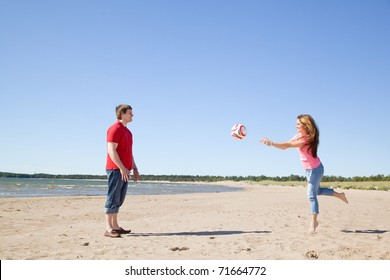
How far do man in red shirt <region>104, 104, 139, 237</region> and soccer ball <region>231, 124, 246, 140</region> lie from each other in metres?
2.28

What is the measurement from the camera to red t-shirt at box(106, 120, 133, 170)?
5.93 m

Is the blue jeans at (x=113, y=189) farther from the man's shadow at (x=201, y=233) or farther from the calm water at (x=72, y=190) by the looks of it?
the calm water at (x=72, y=190)

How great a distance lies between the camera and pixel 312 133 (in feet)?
20.1

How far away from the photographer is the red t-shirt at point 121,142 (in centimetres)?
593

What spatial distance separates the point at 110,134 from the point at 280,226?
4.17 m

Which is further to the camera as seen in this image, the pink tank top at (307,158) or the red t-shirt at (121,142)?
the pink tank top at (307,158)

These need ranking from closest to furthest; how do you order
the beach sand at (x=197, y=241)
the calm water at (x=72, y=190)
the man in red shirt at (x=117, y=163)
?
1. the beach sand at (x=197, y=241)
2. the man in red shirt at (x=117, y=163)
3. the calm water at (x=72, y=190)

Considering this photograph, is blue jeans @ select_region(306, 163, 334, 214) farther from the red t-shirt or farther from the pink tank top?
the red t-shirt

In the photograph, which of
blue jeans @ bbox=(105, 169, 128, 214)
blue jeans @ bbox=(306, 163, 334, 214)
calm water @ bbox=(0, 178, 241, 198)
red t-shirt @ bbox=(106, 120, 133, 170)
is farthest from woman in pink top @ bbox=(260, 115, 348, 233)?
calm water @ bbox=(0, 178, 241, 198)

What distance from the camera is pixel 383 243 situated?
17.3ft

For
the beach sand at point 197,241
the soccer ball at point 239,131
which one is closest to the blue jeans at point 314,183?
the beach sand at point 197,241

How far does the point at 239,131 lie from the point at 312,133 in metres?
1.59
